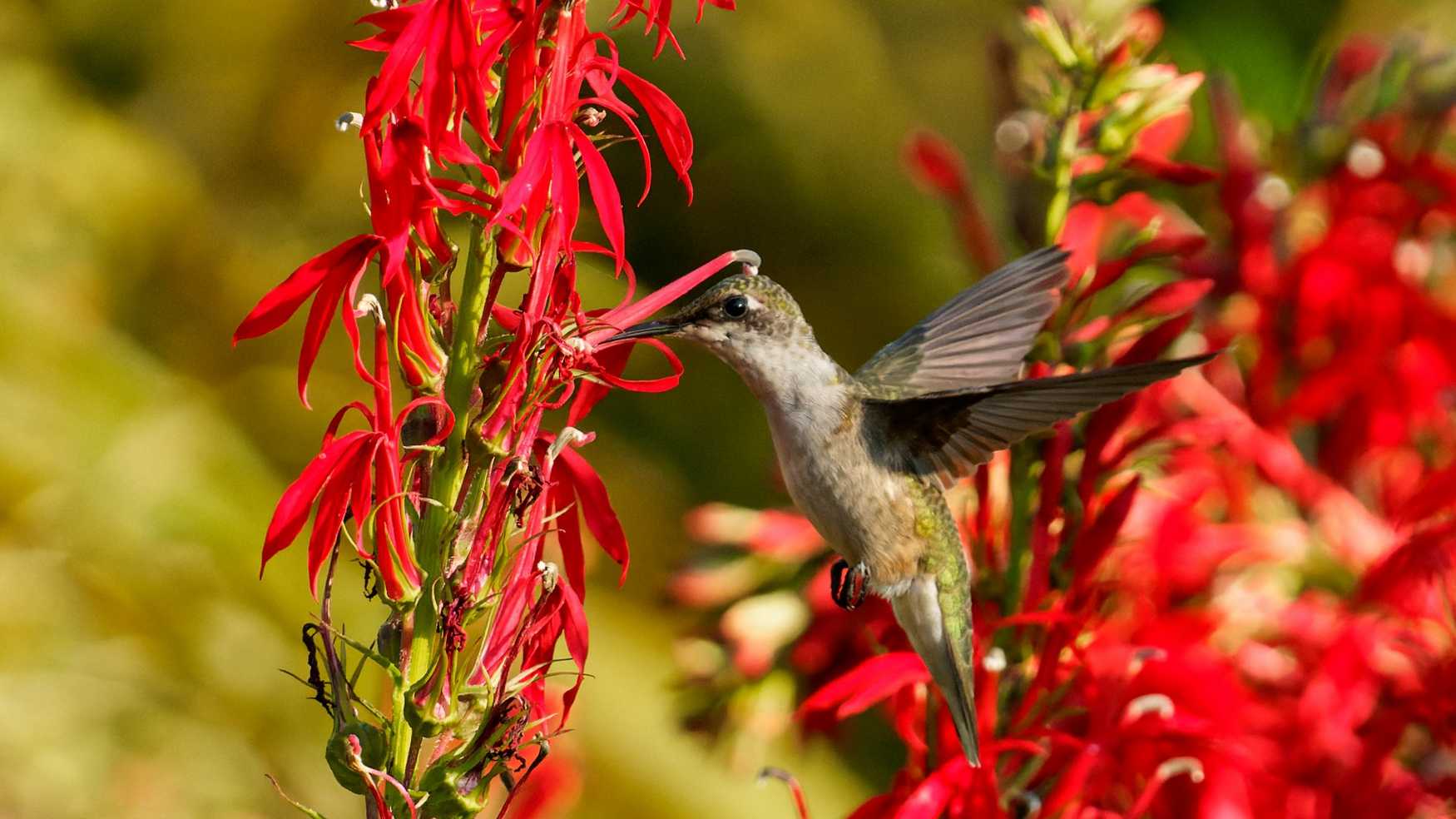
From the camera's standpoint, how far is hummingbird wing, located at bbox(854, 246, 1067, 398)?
1.96 feet

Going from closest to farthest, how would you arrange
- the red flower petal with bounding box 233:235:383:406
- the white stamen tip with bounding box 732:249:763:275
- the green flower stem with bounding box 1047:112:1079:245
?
the red flower petal with bounding box 233:235:383:406 → the white stamen tip with bounding box 732:249:763:275 → the green flower stem with bounding box 1047:112:1079:245

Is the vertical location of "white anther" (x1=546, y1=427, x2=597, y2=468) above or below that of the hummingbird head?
below

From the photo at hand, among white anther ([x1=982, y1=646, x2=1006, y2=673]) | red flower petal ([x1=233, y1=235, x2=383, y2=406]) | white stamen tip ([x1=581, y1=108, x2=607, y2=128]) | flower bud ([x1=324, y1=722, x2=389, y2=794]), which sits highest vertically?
white stamen tip ([x1=581, y1=108, x2=607, y2=128])

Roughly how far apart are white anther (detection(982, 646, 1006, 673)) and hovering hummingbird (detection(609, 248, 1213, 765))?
0.6 inches

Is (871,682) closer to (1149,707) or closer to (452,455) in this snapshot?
(1149,707)

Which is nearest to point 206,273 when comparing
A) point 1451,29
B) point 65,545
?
point 65,545

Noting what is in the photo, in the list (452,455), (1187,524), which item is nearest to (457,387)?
(452,455)

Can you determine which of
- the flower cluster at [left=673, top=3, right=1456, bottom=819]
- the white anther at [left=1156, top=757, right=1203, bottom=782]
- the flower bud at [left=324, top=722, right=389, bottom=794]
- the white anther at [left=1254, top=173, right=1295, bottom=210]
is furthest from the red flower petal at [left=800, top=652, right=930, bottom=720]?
the white anther at [left=1254, top=173, right=1295, bottom=210]

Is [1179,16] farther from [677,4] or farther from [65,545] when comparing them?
[65,545]

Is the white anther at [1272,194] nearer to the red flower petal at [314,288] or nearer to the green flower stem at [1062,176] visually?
the green flower stem at [1062,176]

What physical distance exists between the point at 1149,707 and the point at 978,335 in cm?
20

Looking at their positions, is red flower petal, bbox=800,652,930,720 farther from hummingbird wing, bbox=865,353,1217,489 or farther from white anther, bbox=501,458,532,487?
white anther, bbox=501,458,532,487

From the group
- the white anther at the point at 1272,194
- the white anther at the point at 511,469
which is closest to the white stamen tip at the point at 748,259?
the white anther at the point at 511,469

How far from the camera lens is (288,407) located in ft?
4.76
